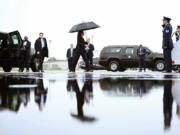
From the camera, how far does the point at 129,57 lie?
20.9 m

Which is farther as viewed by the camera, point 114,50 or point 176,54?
point 114,50

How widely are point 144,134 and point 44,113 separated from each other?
30.8 inches

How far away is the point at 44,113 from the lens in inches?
82.4

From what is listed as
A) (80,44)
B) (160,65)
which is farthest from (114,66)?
(80,44)

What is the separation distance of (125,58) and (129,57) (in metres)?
0.26

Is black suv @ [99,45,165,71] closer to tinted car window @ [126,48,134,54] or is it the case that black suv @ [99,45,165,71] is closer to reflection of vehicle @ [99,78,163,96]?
tinted car window @ [126,48,134,54]

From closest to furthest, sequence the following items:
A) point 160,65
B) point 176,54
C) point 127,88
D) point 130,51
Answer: point 127,88 < point 176,54 < point 160,65 < point 130,51

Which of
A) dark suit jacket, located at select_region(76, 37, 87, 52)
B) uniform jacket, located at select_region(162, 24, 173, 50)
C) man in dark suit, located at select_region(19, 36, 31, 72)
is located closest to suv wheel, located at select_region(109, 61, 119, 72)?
man in dark suit, located at select_region(19, 36, 31, 72)

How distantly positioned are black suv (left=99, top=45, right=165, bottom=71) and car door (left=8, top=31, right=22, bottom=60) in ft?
23.7

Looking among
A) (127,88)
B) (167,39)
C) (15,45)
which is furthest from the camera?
(15,45)

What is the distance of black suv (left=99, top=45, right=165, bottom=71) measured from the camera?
20891mm

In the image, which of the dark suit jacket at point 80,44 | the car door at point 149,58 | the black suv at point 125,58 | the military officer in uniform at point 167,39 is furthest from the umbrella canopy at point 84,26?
the car door at point 149,58

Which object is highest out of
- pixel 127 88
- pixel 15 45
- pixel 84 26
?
pixel 84 26

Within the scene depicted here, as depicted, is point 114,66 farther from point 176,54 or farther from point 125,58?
point 176,54
